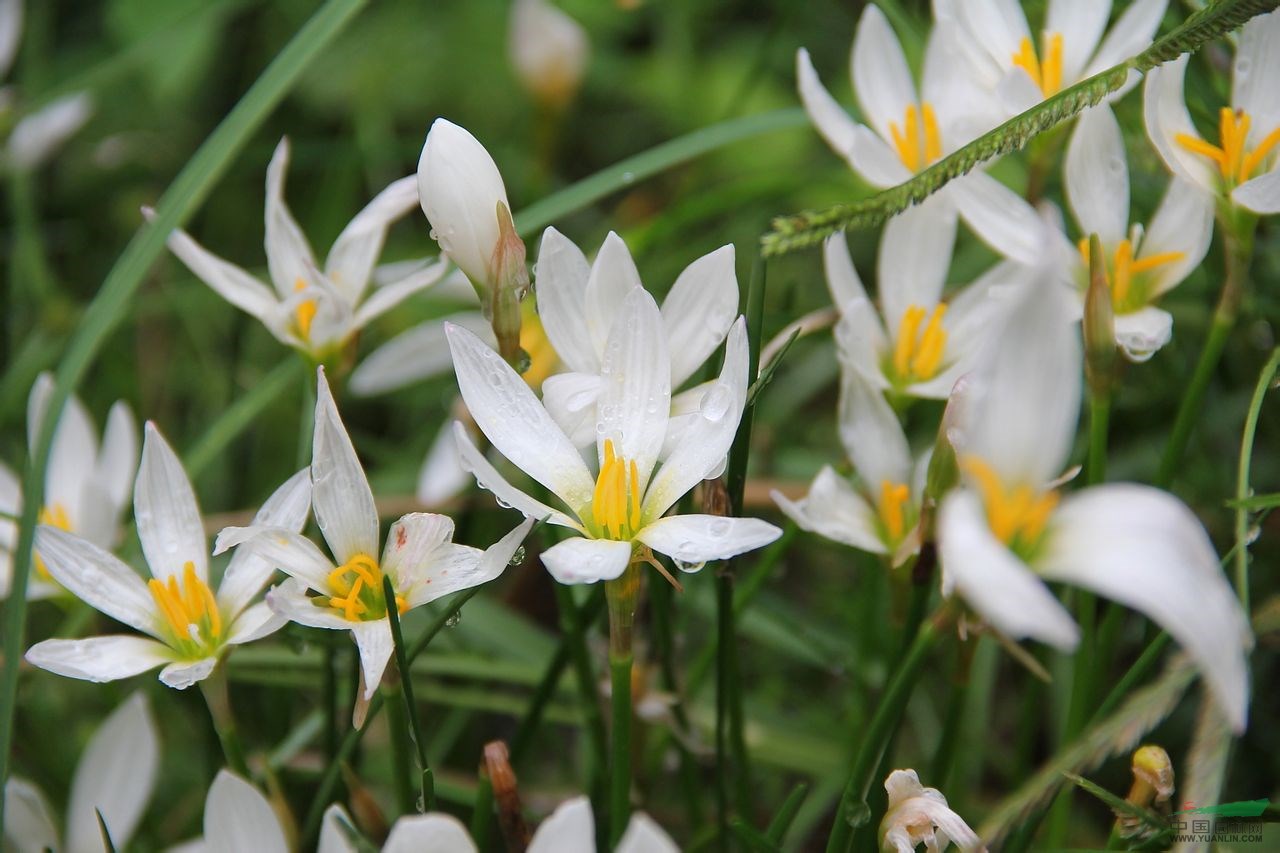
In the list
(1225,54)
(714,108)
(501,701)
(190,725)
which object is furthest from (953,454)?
(714,108)

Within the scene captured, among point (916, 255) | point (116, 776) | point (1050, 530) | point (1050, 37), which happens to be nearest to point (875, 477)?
point (916, 255)

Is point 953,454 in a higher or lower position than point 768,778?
higher

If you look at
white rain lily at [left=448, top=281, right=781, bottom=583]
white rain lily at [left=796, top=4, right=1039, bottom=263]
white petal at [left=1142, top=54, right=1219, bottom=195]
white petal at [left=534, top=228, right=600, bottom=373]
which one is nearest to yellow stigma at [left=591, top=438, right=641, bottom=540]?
white rain lily at [left=448, top=281, right=781, bottom=583]

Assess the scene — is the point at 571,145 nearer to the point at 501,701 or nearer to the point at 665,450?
the point at 501,701

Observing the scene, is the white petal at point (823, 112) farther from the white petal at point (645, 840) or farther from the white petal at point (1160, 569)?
the white petal at point (645, 840)

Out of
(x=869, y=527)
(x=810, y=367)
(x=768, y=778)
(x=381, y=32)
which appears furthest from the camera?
(x=381, y=32)

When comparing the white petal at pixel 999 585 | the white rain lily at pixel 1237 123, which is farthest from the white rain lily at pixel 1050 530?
the white rain lily at pixel 1237 123
